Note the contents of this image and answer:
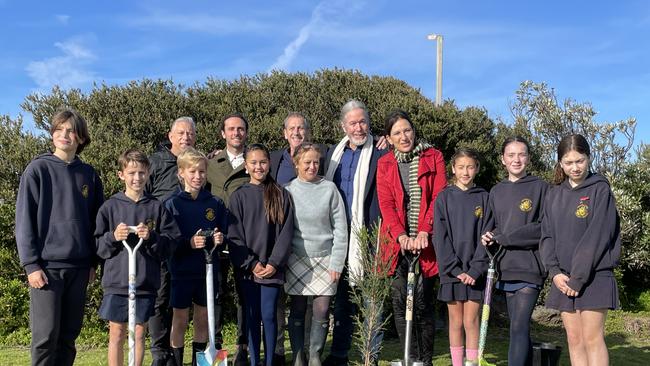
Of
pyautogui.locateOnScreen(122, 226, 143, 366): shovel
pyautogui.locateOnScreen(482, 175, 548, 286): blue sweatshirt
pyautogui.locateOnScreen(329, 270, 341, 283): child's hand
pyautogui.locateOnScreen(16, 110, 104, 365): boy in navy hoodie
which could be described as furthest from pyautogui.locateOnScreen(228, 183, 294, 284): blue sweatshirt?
pyautogui.locateOnScreen(482, 175, 548, 286): blue sweatshirt

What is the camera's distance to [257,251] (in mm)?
5145

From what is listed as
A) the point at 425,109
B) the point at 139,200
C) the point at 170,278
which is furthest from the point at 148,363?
the point at 425,109

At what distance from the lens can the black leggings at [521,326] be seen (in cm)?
473

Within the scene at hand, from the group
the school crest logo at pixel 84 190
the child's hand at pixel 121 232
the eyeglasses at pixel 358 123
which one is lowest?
the child's hand at pixel 121 232

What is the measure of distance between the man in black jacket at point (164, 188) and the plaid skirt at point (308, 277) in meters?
1.05

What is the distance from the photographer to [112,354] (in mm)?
4547

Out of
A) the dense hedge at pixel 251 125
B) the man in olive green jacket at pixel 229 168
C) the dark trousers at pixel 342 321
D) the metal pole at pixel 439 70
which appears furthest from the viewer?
the metal pole at pixel 439 70

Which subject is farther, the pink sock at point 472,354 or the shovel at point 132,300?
the pink sock at point 472,354

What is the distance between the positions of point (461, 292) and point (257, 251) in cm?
171

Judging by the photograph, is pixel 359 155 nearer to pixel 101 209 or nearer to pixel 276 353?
pixel 276 353

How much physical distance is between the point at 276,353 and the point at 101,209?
2.00 metres

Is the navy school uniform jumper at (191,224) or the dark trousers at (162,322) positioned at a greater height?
the navy school uniform jumper at (191,224)

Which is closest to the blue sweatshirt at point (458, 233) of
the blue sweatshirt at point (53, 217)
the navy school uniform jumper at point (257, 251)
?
the navy school uniform jumper at point (257, 251)

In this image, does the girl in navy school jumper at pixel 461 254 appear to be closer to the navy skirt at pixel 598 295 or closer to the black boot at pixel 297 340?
the navy skirt at pixel 598 295
